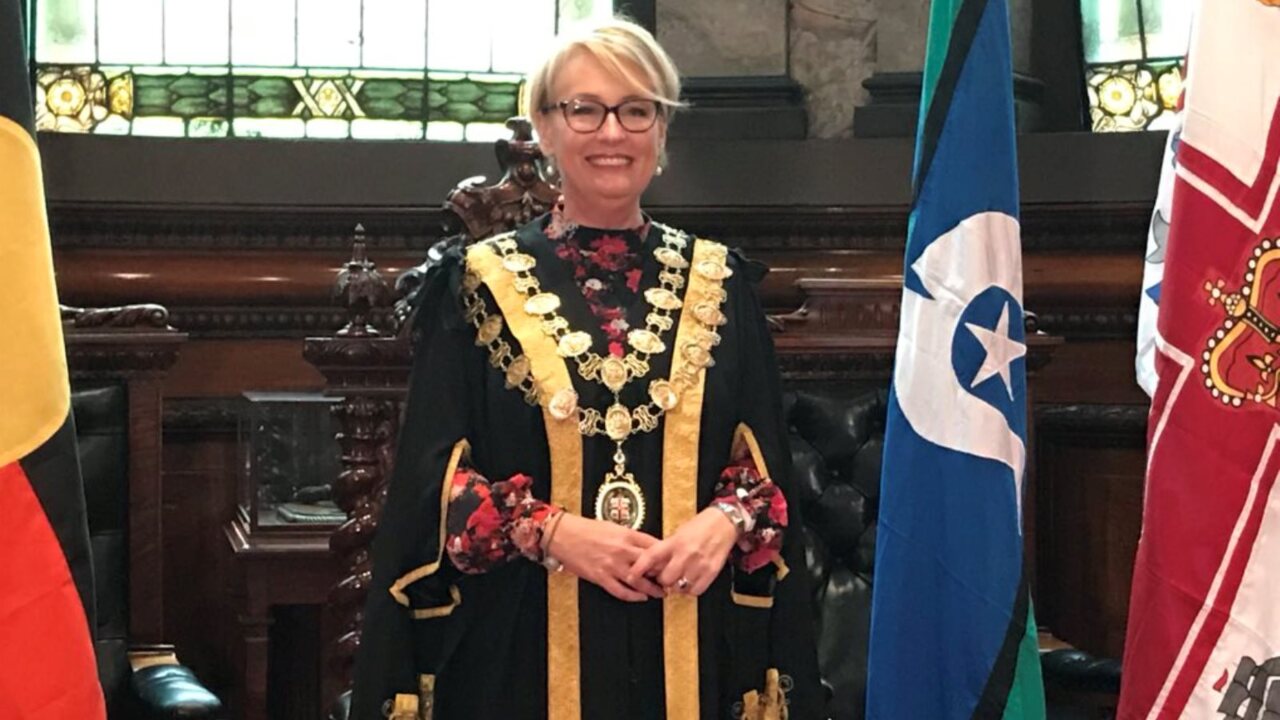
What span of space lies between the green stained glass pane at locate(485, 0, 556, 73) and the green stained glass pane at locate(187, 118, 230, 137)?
74 centimetres

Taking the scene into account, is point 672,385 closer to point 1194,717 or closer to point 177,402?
point 1194,717

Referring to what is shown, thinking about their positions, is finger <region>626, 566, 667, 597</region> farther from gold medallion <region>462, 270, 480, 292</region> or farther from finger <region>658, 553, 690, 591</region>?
gold medallion <region>462, 270, 480, 292</region>

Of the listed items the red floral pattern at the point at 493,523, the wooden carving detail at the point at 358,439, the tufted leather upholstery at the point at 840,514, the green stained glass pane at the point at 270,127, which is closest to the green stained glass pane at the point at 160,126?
the green stained glass pane at the point at 270,127

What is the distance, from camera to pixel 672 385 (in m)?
2.09

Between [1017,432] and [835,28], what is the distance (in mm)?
1922

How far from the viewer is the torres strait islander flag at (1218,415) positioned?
2281mm

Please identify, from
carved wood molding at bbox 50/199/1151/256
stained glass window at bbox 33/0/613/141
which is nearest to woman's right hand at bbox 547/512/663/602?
carved wood molding at bbox 50/199/1151/256

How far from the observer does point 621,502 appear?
206 cm

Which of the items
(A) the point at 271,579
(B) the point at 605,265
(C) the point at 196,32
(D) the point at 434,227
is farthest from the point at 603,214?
(C) the point at 196,32

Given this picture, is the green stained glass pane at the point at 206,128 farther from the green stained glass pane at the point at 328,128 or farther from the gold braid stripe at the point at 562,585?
the gold braid stripe at the point at 562,585

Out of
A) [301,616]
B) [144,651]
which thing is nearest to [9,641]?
[144,651]

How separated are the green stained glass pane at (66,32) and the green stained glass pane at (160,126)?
205 millimetres

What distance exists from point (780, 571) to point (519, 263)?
0.51 metres

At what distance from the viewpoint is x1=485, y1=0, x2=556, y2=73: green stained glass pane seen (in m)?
4.59
